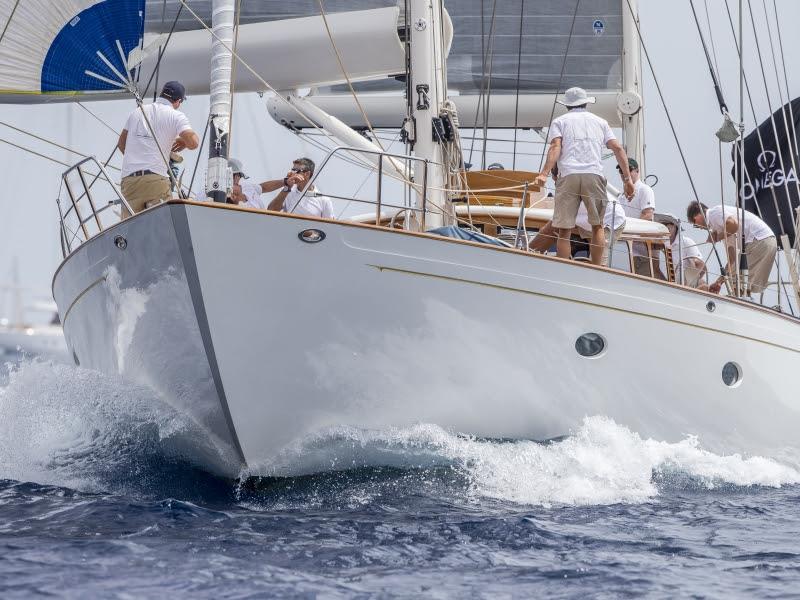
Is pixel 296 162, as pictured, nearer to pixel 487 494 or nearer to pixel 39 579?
pixel 487 494

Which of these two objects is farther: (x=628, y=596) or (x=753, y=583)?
(x=753, y=583)

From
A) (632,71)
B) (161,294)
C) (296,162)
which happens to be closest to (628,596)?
(161,294)

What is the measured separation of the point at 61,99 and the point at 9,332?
241 feet

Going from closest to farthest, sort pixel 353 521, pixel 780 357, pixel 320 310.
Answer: pixel 353 521
pixel 320 310
pixel 780 357

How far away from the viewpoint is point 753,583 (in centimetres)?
473

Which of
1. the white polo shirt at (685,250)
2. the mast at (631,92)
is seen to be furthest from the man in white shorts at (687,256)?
the mast at (631,92)

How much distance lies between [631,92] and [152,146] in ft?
24.1

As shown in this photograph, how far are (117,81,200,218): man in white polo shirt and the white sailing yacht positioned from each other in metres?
0.24

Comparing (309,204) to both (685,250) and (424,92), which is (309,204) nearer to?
(424,92)

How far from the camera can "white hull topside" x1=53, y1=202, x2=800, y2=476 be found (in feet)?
20.7

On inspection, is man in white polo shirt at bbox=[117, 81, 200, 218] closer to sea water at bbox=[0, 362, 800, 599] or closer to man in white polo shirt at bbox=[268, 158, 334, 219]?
sea water at bbox=[0, 362, 800, 599]

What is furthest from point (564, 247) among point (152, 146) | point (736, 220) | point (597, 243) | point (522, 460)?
point (736, 220)

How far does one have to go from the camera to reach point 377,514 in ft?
19.6

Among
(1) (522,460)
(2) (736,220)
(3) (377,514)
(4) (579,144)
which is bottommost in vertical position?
(3) (377,514)
